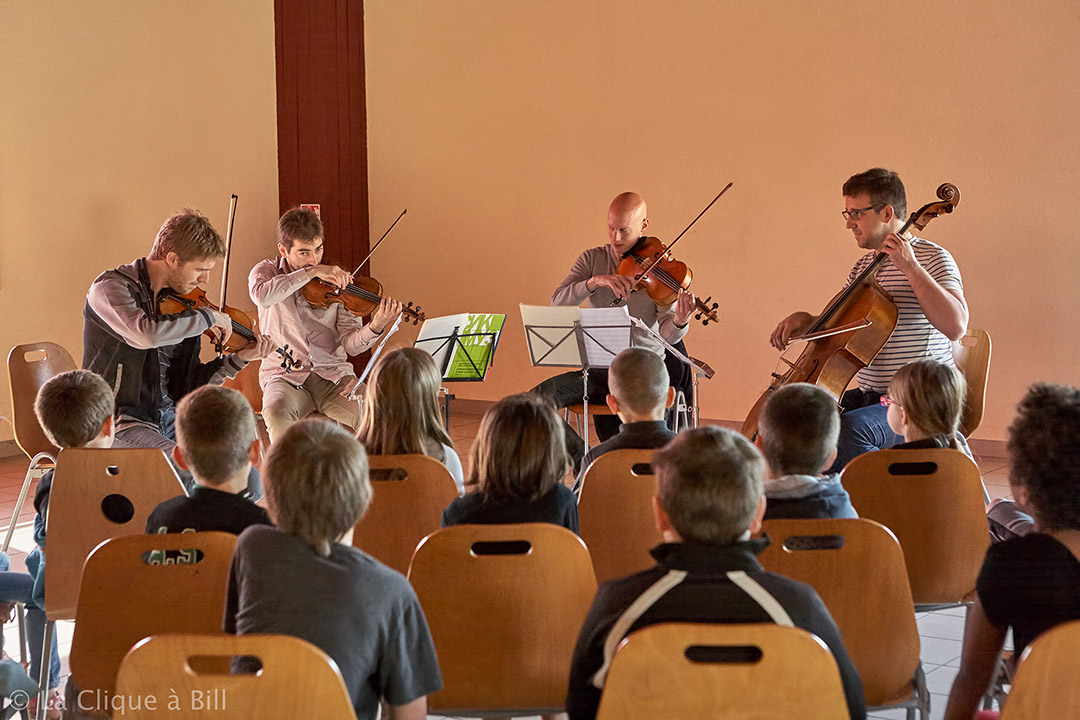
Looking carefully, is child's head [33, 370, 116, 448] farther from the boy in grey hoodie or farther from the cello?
the cello

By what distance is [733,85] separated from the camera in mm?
5957

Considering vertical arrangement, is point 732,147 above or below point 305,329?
above

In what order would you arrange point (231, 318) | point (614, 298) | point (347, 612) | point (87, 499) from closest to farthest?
1. point (347, 612)
2. point (87, 499)
3. point (231, 318)
4. point (614, 298)

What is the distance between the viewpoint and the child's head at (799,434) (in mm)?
2129

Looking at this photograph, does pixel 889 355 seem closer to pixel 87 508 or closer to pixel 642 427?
pixel 642 427

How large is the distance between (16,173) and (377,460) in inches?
173

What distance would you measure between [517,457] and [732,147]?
4238mm

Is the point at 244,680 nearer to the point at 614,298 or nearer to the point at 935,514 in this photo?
the point at 935,514

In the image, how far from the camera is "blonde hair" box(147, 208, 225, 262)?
3.55 meters

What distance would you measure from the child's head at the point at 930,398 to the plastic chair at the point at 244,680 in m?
1.71

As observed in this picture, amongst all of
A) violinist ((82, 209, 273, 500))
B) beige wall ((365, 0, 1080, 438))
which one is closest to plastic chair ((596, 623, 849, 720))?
violinist ((82, 209, 273, 500))

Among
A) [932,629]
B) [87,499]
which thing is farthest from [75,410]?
[932,629]

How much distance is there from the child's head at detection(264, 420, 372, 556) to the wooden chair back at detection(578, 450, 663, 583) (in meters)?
0.86

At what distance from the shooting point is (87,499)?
7.80 ft
